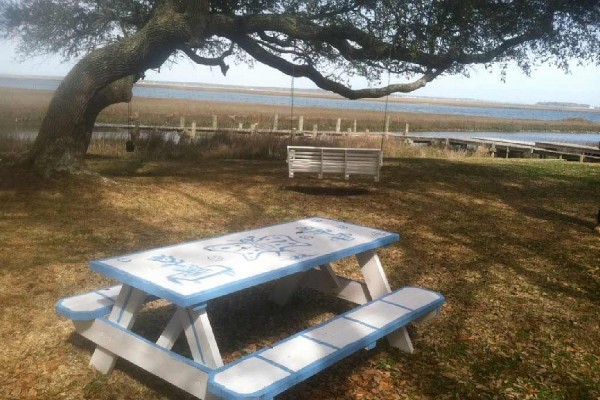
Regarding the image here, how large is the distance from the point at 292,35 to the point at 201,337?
896 centimetres

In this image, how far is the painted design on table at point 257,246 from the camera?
3441 mm

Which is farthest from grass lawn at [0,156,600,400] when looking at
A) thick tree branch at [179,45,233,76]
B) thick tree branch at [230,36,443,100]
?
thick tree branch at [179,45,233,76]

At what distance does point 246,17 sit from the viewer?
1095 cm

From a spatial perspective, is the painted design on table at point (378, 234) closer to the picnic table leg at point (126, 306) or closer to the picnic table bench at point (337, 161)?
the picnic table leg at point (126, 306)

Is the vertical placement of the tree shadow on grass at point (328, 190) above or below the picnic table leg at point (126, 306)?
below

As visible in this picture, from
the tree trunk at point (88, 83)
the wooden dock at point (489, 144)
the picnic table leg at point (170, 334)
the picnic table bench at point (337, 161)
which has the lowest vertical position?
the wooden dock at point (489, 144)

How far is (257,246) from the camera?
3.60 m

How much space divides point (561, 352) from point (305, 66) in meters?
10.9

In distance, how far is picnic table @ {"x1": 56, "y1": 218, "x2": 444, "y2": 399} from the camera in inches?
104

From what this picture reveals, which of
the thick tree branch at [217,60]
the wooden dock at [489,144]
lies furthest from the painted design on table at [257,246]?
the wooden dock at [489,144]

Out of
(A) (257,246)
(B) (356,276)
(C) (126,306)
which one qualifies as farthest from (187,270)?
(B) (356,276)

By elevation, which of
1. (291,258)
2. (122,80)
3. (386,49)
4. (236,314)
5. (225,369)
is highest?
(386,49)

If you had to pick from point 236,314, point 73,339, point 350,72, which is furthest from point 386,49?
point 73,339

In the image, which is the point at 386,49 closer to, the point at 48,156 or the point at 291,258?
the point at 48,156
